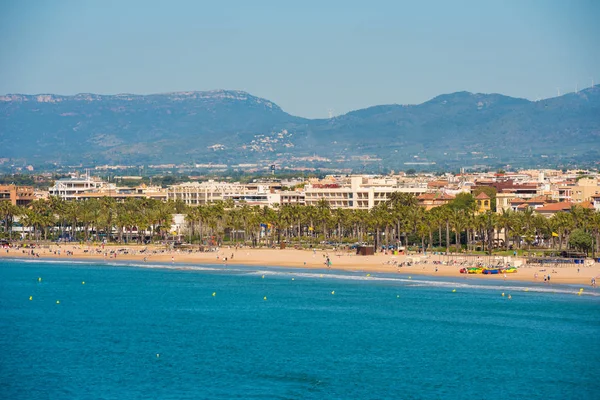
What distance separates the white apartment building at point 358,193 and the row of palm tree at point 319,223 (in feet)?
48.2

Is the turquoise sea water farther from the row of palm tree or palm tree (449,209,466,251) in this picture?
the row of palm tree

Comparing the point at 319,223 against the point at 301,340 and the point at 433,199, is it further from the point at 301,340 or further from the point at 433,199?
the point at 301,340

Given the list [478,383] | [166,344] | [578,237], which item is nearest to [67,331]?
A: [166,344]

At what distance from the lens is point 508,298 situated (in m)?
81.9

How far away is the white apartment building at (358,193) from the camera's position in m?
172

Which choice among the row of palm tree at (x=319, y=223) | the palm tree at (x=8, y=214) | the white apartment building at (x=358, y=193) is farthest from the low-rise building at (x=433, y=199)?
the palm tree at (x=8, y=214)

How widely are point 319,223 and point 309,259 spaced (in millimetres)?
28702

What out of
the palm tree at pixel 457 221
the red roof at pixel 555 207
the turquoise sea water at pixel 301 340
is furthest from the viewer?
the red roof at pixel 555 207

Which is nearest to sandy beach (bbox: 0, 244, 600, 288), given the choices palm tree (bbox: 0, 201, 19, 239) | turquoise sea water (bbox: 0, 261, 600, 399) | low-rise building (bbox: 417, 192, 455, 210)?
turquoise sea water (bbox: 0, 261, 600, 399)

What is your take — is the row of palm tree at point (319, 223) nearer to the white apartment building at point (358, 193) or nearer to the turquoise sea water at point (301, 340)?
the white apartment building at point (358, 193)

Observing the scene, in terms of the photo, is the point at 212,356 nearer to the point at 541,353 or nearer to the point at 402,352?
the point at 402,352

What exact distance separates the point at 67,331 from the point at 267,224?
268 ft

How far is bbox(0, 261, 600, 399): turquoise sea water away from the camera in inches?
2010

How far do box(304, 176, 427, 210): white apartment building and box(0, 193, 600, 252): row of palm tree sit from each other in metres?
14.7
